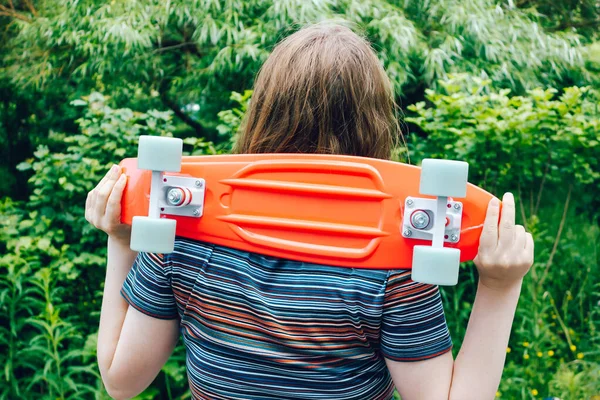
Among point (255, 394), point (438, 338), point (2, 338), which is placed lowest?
point (2, 338)

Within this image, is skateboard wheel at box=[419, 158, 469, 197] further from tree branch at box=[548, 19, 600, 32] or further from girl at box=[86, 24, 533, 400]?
tree branch at box=[548, 19, 600, 32]

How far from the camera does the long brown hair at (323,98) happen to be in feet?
3.16

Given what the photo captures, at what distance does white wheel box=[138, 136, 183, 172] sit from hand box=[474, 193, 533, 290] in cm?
52

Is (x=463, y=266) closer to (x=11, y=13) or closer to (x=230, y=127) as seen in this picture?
(x=230, y=127)

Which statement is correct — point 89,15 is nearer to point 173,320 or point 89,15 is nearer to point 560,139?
point 560,139

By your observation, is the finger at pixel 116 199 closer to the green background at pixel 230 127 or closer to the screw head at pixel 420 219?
the screw head at pixel 420 219

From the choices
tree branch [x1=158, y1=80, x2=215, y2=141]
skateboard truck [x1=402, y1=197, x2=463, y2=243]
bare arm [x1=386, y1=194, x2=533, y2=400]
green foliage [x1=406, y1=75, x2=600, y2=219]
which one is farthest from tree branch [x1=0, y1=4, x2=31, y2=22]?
bare arm [x1=386, y1=194, x2=533, y2=400]

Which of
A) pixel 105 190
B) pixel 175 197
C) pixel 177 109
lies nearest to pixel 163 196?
pixel 175 197

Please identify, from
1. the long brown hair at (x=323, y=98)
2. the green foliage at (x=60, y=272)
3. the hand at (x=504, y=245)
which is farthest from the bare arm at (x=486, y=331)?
the green foliage at (x=60, y=272)

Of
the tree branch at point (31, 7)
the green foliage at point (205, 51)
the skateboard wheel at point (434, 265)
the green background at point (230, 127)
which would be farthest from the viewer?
the tree branch at point (31, 7)

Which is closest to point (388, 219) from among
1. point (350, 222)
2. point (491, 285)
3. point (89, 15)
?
point (350, 222)

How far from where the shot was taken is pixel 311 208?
37.5 inches

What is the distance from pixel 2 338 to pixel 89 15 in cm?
219

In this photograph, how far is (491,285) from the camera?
92 centimetres
